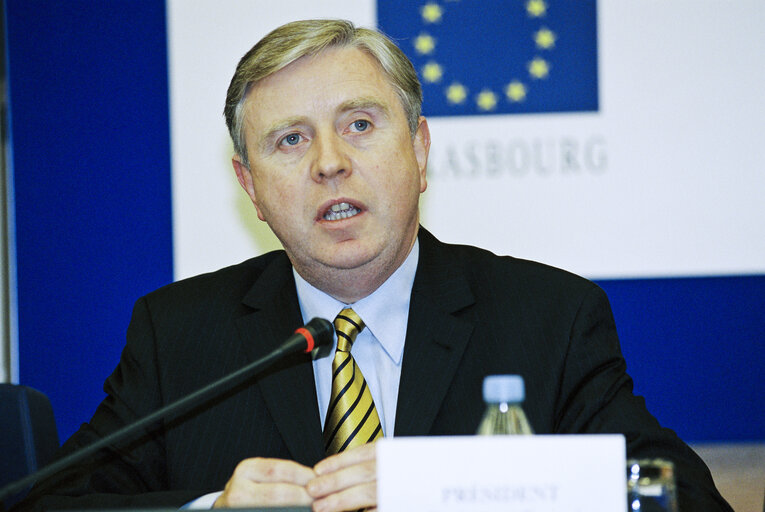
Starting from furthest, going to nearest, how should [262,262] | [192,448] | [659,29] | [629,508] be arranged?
[659,29] → [262,262] → [192,448] → [629,508]

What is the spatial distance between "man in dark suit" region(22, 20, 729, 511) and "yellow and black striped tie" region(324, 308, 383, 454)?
31 millimetres

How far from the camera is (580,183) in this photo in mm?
4117

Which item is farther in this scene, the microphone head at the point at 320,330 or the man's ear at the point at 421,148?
the man's ear at the point at 421,148

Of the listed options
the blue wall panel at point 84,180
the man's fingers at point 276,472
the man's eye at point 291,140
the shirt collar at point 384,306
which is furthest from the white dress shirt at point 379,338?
the blue wall panel at point 84,180

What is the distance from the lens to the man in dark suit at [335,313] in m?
2.06

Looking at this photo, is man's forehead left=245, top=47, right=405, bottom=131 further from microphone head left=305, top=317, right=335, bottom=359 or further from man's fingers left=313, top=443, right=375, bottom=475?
man's fingers left=313, top=443, right=375, bottom=475

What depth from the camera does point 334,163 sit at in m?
2.11

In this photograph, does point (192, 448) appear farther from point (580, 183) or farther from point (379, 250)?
point (580, 183)

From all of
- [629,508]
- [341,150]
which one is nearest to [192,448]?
[341,150]

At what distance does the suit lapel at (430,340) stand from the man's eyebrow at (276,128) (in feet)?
1.65

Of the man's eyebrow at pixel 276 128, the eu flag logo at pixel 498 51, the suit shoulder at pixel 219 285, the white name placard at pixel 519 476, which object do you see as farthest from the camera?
the eu flag logo at pixel 498 51

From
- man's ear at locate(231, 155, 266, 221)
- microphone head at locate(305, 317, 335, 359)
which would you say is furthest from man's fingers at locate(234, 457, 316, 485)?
man's ear at locate(231, 155, 266, 221)

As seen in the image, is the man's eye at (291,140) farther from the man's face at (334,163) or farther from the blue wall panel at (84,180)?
the blue wall panel at (84,180)

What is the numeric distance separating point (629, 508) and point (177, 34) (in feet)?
12.1
